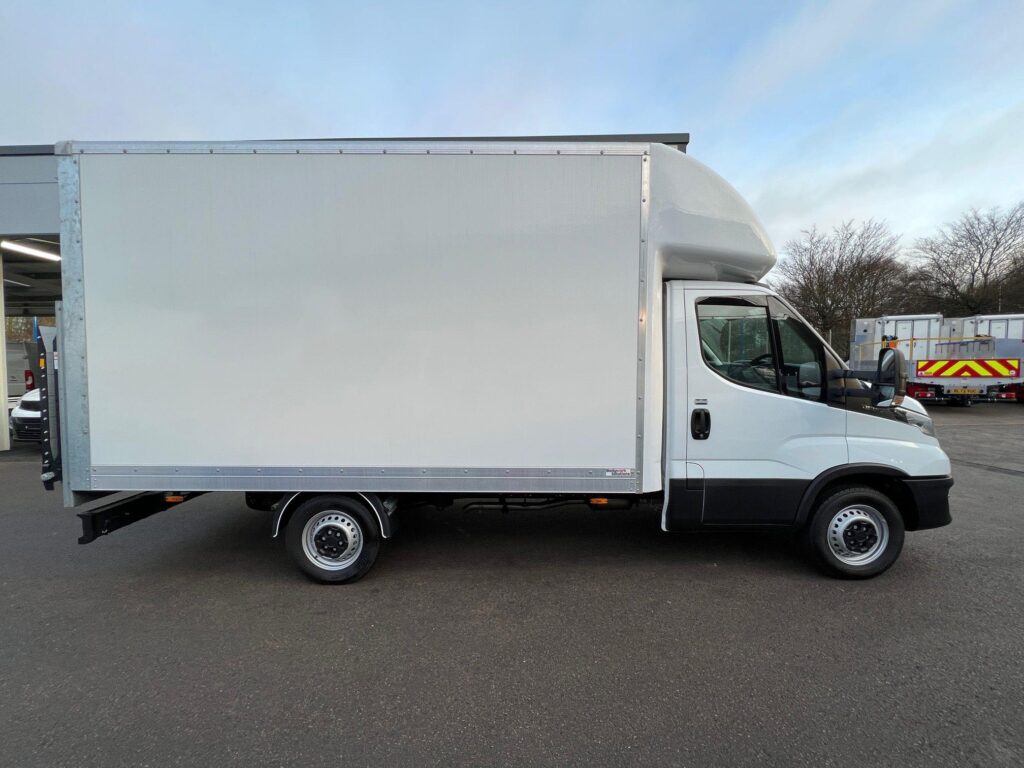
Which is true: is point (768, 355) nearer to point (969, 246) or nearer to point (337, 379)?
point (337, 379)

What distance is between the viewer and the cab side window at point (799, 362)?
3.66 meters

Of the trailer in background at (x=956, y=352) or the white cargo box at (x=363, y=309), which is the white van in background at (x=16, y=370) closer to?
the white cargo box at (x=363, y=309)

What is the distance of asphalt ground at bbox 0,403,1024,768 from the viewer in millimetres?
2266

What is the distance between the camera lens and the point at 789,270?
92.5 ft

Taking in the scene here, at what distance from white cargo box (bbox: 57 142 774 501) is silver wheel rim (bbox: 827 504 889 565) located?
1.68 meters

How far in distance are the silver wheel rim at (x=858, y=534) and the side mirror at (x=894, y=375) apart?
0.85 m

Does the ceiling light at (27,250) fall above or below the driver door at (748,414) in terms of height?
above

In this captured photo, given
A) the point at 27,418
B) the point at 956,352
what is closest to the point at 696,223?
the point at 27,418

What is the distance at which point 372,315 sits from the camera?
11.1ft

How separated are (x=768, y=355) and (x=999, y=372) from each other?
1459 cm

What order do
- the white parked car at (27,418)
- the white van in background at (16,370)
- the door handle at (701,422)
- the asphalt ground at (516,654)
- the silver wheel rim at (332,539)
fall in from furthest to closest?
1. the white van in background at (16,370)
2. the white parked car at (27,418)
3. the silver wheel rim at (332,539)
4. the door handle at (701,422)
5. the asphalt ground at (516,654)

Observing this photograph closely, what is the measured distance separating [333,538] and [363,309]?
175 cm

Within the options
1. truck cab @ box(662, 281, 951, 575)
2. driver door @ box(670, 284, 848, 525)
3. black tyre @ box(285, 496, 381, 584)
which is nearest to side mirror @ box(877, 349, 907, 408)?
truck cab @ box(662, 281, 951, 575)

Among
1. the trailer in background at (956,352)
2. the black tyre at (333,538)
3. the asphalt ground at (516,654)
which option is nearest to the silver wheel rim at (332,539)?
the black tyre at (333,538)
